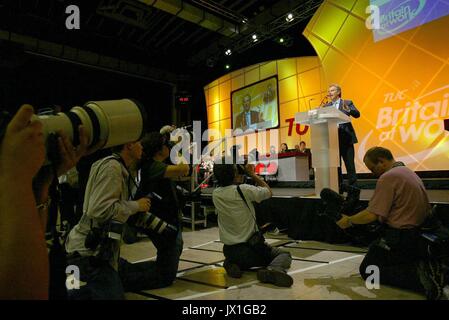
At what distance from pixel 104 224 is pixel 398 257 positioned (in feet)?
5.72

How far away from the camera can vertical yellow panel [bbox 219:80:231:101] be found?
982 centimetres

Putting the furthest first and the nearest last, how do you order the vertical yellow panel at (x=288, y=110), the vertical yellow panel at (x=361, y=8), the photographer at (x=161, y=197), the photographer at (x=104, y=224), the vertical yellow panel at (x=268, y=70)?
the vertical yellow panel at (x=268, y=70)
the vertical yellow panel at (x=288, y=110)
the vertical yellow panel at (x=361, y=8)
the photographer at (x=161, y=197)
the photographer at (x=104, y=224)

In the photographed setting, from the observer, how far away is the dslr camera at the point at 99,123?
0.67m

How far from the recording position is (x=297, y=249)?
318cm

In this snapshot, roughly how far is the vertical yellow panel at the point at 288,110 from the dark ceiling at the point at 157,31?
4.00 feet

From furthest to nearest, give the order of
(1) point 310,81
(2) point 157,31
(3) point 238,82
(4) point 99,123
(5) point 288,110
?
(3) point 238,82 < (2) point 157,31 < (5) point 288,110 < (1) point 310,81 < (4) point 99,123

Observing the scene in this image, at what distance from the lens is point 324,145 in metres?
3.14

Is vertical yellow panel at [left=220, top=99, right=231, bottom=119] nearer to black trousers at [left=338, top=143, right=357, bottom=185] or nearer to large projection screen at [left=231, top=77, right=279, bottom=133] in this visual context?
large projection screen at [left=231, top=77, right=279, bottom=133]

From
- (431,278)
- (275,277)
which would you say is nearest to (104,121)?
(275,277)

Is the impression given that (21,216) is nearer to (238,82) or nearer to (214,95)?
(238,82)

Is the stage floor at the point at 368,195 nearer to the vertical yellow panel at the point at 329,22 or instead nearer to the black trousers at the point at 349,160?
the black trousers at the point at 349,160

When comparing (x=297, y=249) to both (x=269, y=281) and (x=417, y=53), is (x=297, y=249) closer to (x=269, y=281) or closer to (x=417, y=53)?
(x=269, y=281)

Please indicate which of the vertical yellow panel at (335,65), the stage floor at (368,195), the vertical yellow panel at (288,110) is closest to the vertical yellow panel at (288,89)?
the vertical yellow panel at (288,110)
